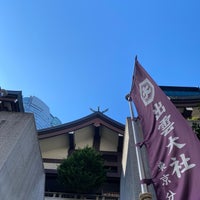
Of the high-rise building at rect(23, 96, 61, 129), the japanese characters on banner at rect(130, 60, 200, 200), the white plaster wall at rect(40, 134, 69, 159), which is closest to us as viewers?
the japanese characters on banner at rect(130, 60, 200, 200)

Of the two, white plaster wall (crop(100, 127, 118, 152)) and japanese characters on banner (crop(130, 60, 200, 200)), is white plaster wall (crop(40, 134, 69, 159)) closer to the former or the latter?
white plaster wall (crop(100, 127, 118, 152))

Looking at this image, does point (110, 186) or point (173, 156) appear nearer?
point (173, 156)

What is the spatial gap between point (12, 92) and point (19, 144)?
7.20 metres

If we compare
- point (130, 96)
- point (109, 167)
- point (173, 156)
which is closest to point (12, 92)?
point (109, 167)

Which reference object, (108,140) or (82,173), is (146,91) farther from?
(108,140)

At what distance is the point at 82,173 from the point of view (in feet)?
43.0

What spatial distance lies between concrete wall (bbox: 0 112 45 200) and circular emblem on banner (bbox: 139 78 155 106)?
3.08 m

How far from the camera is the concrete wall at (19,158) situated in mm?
6754

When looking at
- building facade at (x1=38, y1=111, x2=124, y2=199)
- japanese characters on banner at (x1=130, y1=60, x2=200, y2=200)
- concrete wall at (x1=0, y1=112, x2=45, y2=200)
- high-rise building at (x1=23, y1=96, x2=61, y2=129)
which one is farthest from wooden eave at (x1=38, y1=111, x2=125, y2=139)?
high-rise building at (x1=23, y1=96, x2=61, y2=129)

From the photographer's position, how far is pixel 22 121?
838 cm

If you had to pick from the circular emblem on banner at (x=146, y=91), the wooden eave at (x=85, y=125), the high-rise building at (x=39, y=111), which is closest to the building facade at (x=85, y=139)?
the wooden eave at (x=85, y=125)

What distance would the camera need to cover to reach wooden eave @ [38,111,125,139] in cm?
1650

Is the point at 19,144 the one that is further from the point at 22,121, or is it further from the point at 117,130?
the point at 117,130

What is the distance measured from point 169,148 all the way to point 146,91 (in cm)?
165
